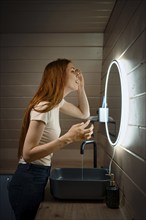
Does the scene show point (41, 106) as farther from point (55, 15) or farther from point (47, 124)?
point (55, 15)

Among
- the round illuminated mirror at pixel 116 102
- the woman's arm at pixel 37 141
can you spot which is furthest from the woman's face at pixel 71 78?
the woman's arm at pixel 37 141

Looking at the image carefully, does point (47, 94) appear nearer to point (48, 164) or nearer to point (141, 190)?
point (48, 164)

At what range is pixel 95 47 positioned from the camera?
2025mm

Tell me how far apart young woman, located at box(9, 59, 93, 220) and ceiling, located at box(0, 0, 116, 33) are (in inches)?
18.3

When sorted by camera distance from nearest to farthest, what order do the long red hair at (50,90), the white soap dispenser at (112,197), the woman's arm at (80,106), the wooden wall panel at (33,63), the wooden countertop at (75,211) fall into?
1. the wooden countertop at (75,211)
2. the white soap dispenser at (112,197)
3. the long red hair at (50,90)
4. the woman's arm at (80,106)
5. the wooden wall panel at (33,63)

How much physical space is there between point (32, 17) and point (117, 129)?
1.10 meters

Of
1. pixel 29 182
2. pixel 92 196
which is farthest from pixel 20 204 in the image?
pixel 92 196

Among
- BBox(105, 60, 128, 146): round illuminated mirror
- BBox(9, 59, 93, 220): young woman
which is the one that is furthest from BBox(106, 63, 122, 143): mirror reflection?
BBox(9, 59, 93, 220): young woman

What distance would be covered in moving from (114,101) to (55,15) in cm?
84

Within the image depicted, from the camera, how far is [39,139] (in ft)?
3.85

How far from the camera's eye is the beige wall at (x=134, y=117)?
0.88m

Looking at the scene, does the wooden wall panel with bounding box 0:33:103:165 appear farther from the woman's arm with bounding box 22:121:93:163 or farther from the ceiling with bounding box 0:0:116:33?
the woman's arm with bounding box 22:121:93:163

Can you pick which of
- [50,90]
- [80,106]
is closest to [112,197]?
[50,90]

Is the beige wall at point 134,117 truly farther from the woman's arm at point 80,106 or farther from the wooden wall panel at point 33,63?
the wooden wall panel at point 33,63
